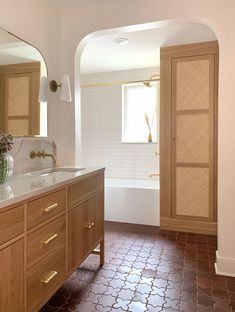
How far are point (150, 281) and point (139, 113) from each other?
2.91 meters

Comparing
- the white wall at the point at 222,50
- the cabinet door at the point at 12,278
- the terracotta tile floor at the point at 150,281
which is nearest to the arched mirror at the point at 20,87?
the white wall at the point at 222,50

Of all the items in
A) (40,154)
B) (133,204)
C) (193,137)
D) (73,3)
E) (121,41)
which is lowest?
(133,204)

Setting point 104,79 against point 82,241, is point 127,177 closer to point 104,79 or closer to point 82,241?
point 104,79

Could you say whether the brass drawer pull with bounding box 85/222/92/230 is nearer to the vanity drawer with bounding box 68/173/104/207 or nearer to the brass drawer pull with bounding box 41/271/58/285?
the vanity drawer with bounding box 68/173/104/207

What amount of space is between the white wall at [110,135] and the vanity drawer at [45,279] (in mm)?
2794

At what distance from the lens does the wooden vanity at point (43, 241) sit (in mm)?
1160

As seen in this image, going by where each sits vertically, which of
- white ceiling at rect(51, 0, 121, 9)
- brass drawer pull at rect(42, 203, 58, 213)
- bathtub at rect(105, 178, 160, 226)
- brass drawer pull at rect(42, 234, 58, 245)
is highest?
white ceiling at rect(51, 0, 121, 9)

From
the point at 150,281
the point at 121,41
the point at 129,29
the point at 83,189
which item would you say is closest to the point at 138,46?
the point at 121,41

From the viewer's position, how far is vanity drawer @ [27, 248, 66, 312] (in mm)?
1340

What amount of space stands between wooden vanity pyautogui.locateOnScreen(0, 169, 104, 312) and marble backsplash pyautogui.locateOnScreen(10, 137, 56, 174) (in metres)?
0.55

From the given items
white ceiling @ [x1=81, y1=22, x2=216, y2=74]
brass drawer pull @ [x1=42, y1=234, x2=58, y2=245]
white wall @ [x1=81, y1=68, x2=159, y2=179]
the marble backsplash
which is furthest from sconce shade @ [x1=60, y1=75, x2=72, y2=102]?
white wall @ [x1=81, y1=68, x2=159, y2=179]

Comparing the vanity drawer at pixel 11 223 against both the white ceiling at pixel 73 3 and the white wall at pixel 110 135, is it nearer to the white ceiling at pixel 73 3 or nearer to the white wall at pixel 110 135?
the white ceiling at pixel 73 3

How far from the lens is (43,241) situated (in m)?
1.42

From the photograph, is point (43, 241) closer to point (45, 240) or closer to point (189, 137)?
point (45, 240)
